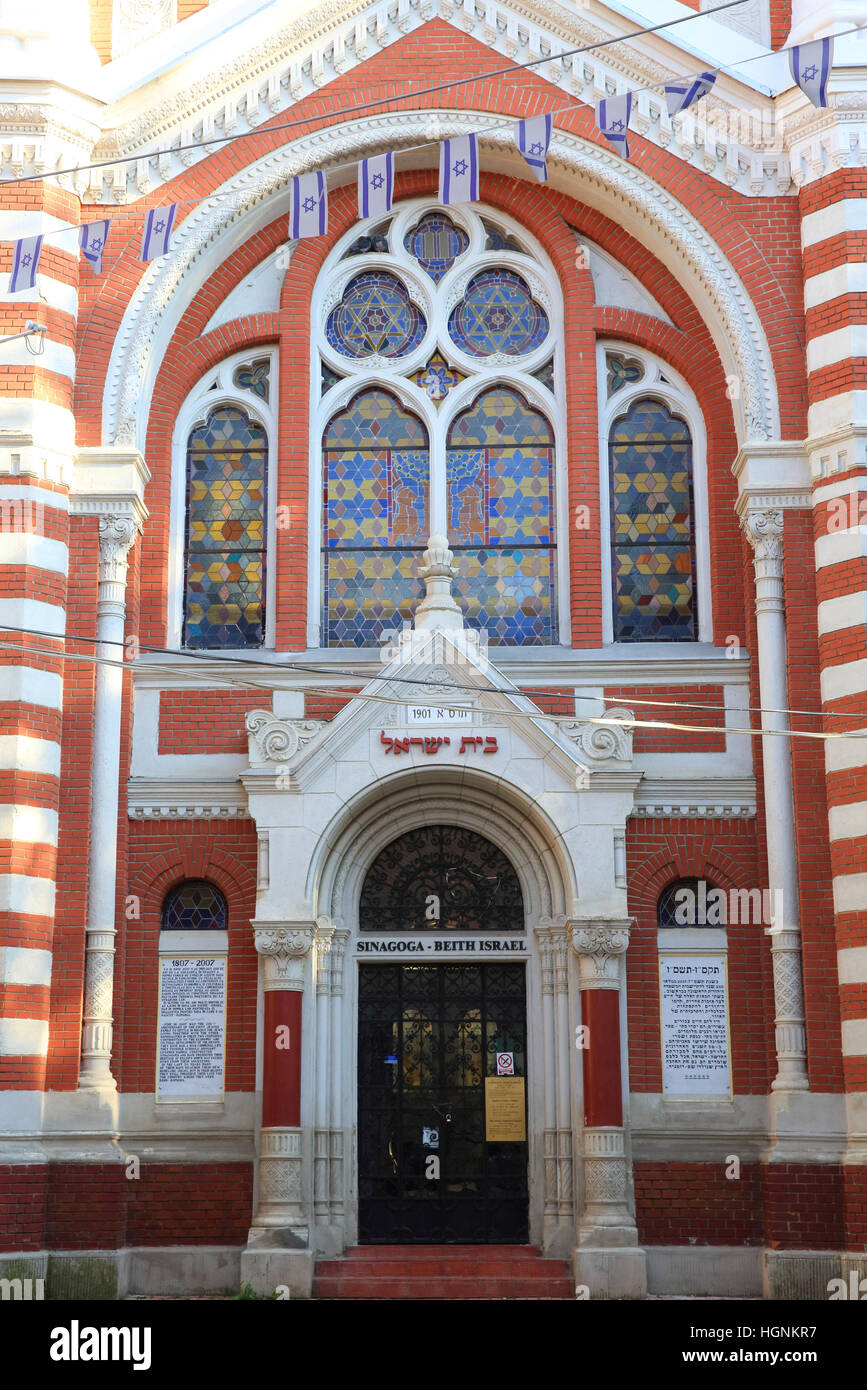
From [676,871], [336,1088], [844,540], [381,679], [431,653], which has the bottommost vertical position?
[336,1088]

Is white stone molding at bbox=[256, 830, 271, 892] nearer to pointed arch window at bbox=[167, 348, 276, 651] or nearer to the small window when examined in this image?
pointed arch window at bbox=[167, 348, 276, 651]

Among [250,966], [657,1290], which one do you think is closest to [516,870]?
[250,966]

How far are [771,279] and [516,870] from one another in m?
5.79

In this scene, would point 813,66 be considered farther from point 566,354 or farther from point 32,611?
point 32,611

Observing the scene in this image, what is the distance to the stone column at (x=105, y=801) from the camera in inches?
542

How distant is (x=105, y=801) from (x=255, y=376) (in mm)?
4589

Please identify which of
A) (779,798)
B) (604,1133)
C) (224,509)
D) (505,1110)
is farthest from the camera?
(224,509)

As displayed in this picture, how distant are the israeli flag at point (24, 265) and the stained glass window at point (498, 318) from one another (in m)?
4.16

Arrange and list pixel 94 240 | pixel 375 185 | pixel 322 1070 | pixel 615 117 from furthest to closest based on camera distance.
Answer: pixel 322 1070, pixel 94 240, pixel 375 185, pixel 615 117

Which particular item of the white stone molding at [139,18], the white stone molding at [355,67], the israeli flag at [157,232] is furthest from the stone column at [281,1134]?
the white stone molding at [139,18]

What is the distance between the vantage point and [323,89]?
15.8 m

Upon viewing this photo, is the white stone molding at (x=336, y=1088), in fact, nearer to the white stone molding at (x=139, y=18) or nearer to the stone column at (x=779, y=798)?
the stone column at (x=779, y=798)

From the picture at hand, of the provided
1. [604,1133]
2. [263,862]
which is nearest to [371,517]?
[263,862]

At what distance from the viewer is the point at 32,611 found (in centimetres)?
1400
